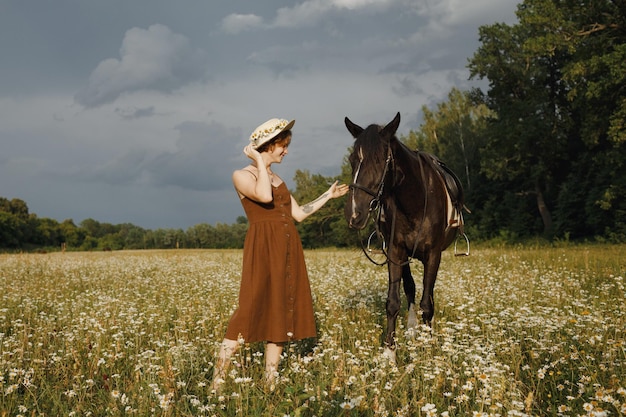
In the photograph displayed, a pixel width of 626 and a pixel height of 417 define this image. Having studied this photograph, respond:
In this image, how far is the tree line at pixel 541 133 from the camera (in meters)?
27.5

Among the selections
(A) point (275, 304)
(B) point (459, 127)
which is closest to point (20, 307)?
(A) point (275, 304)

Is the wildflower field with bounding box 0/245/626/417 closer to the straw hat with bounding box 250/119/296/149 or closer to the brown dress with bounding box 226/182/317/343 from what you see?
the brown dress with bounding box 226/182/317/343

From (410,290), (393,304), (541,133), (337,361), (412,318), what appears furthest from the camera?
(541,133)

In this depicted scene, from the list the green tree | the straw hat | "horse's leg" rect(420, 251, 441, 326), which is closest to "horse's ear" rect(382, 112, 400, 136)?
the straw hat

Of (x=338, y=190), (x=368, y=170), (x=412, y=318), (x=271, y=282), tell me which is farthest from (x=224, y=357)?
(x=412, y=318)

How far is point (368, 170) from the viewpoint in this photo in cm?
479

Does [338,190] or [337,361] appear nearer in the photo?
[337,361]

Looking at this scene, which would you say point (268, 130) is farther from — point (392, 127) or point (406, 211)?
point (406, 211)

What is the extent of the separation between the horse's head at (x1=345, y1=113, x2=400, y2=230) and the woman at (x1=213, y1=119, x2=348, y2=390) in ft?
2.22

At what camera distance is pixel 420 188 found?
6.06m

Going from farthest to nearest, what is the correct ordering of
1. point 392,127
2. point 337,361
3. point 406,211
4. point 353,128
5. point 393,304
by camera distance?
point 406,211 → point 393,304 → point 353,128 → point 392,127 → point 337,361

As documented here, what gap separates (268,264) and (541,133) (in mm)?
38927

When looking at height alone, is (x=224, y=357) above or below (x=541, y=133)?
below

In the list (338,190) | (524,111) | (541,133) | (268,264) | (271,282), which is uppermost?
(524,111)
